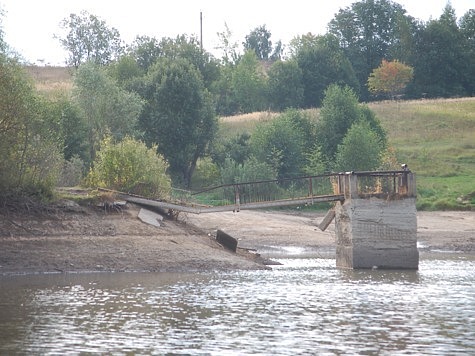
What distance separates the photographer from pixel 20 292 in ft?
102

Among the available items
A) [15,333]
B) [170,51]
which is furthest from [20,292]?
[170,51]

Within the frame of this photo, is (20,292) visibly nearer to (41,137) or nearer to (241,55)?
(41,137)

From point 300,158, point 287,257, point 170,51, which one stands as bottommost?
point 287,257

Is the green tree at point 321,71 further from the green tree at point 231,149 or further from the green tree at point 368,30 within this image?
the green tree at point 231,149

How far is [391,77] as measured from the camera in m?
118

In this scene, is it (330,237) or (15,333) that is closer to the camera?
(15,333)

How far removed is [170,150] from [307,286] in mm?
46850

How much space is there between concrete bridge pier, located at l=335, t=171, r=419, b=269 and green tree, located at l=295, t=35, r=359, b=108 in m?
80.2

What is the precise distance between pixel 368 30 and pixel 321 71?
16932mm

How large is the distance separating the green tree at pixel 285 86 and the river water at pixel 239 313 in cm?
8204

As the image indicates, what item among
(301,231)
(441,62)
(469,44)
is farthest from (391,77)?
(301,231)

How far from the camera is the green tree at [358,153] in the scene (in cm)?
7475

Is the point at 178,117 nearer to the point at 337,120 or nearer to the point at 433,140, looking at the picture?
the point at 337,120

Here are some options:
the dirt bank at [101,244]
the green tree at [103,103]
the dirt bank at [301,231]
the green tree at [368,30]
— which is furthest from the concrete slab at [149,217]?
the green tree at [368,30]
